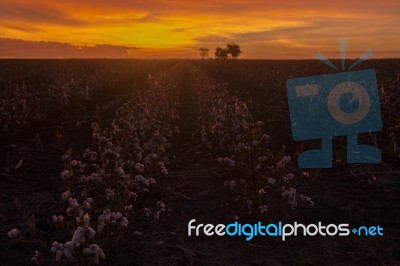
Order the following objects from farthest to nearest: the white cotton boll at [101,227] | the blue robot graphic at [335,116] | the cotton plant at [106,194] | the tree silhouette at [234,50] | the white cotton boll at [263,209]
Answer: the tree silhouette at [234,50] < the blue robot graphic at [335,116] < the white cotton boll at [263,209] < the white cotton boll at [101,227] < the cotton plant at [106,194]

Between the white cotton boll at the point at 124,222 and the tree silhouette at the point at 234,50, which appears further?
the tree silhouette at the point at 234,50

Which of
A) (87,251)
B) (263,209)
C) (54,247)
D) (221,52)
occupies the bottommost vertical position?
(263,209)

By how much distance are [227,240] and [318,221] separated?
1.36m

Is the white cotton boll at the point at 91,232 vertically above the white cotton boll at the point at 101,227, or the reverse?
the white cotton boll at the point at 91,232

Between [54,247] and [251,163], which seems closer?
[54,247]

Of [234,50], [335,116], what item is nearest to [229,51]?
[234,50]

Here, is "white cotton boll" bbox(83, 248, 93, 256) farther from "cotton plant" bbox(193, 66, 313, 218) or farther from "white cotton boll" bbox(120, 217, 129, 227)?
"cotton plant" bbox(193, 66, 313, 218)

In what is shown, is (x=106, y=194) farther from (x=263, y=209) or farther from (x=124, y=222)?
(x=263, y=209)

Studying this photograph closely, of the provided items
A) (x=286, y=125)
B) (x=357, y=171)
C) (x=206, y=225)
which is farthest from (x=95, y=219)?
(x=286, y=125)

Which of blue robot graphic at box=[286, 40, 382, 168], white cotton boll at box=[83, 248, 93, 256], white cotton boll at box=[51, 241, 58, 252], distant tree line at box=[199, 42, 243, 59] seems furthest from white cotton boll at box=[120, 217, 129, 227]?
distant tree line at box=[199, 42, 243, 59]

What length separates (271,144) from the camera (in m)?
11.0

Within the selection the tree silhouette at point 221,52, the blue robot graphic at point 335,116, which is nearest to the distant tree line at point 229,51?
the tree silhouette at point 221,52

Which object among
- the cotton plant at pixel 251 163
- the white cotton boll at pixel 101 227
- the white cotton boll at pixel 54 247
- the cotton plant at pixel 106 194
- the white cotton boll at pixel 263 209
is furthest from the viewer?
the cotton plant at pixel 251 163

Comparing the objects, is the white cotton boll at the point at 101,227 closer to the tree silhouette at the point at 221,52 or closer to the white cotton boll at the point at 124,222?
the white cotton boll at the point at 124,222
